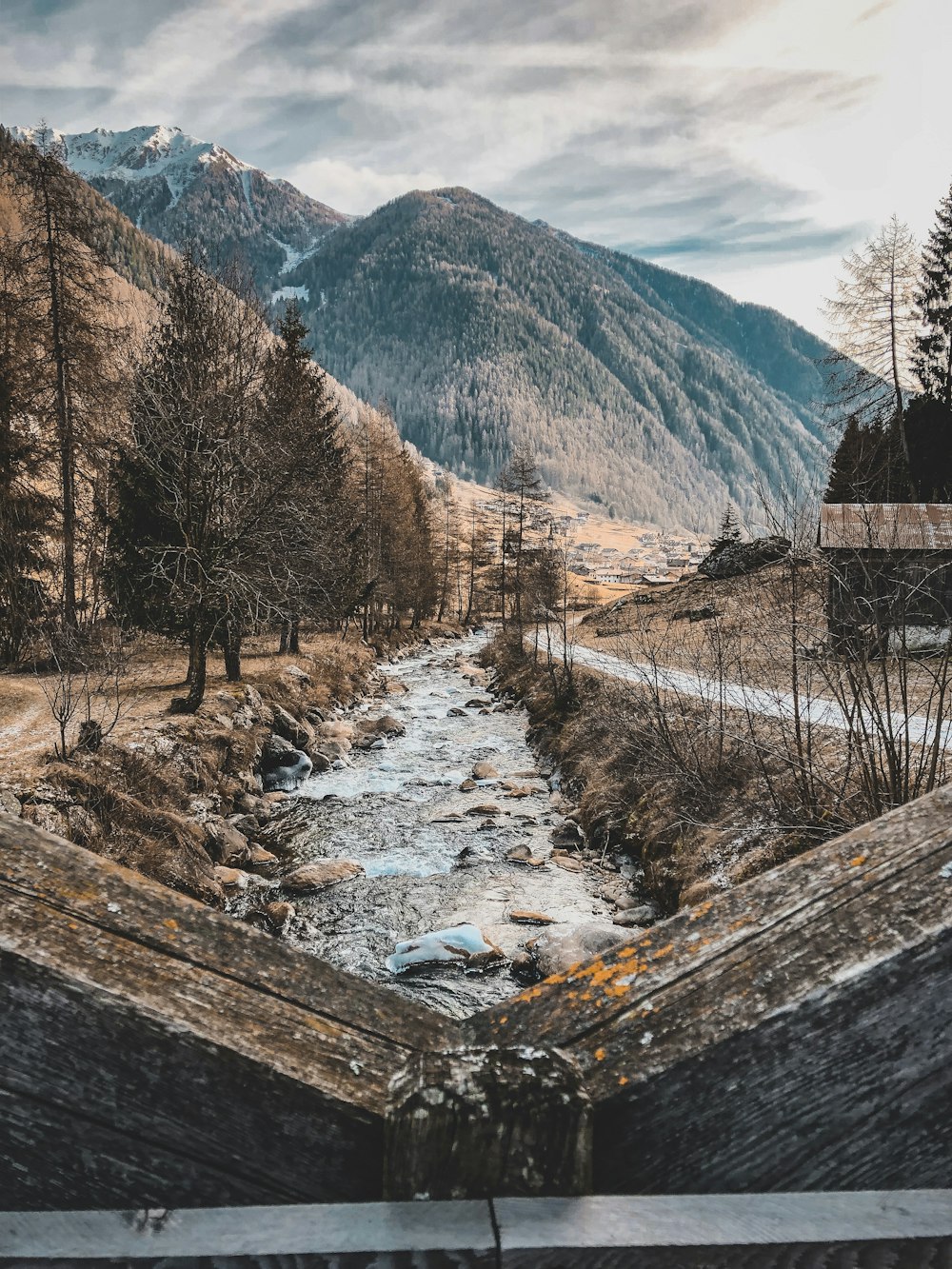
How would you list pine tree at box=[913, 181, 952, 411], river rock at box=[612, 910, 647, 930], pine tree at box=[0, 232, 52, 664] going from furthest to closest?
pine tree at box=[913, 181, 952, 411]
pine tree at box=[0, 232, 52, 664]
river rock at box=[612, 910, 647, 930]

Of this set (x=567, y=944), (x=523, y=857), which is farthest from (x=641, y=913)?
(x=523, y=857)

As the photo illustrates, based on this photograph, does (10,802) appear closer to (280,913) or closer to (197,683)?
(280,913)

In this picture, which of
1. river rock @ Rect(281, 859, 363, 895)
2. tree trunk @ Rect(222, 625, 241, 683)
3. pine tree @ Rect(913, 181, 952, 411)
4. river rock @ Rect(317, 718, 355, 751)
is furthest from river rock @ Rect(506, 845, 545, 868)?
pine tree @ Rect(913, 181, 952, 411)

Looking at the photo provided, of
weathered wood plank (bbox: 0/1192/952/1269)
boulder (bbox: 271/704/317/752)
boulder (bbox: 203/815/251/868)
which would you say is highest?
weathered wood plank (bbox: 0/1192/952/1269)

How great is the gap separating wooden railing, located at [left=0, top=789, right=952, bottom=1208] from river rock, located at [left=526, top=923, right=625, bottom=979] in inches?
276

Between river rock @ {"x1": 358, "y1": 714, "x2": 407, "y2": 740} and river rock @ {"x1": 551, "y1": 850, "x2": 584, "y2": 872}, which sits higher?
Answer: river rock @ {"x1": 358, "y1": 714, "x2": 407, "y2": 740}

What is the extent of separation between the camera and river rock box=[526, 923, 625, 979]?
295 inches

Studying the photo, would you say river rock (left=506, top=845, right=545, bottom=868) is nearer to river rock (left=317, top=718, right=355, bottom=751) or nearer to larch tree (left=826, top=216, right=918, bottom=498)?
river rock (left=317, top=718, right=355, bottom=751)

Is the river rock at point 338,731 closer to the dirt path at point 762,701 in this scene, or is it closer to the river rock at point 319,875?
the dirt path at point 762,701

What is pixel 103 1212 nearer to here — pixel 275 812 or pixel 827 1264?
pixel 827 1264

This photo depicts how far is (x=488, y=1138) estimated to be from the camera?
839 mm

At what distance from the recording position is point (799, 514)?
6.00m

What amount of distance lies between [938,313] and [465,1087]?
36.1 m

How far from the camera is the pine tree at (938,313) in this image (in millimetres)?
28391
